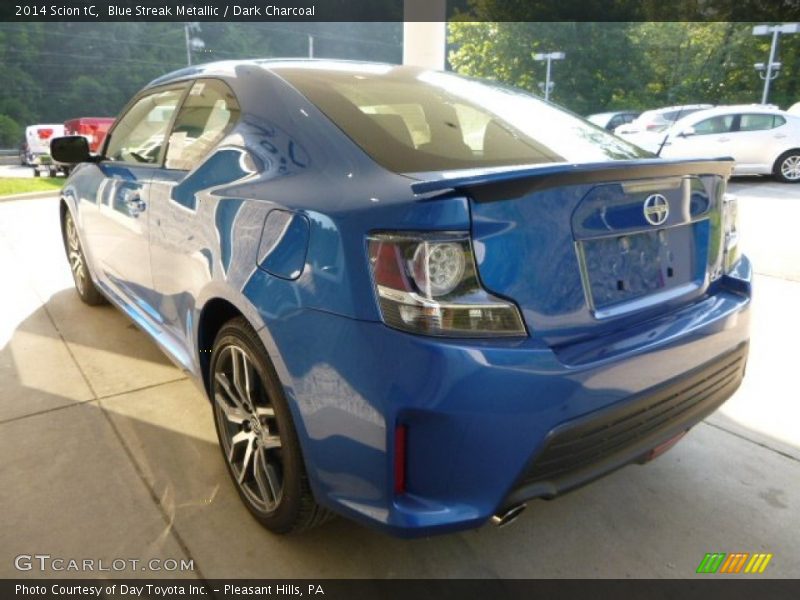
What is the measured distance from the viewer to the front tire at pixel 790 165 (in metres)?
11.9

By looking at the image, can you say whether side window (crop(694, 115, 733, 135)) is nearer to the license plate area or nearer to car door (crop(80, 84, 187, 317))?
car door (crop(80, 84, 187, 317))

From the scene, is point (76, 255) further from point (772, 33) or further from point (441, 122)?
point (772, 33)

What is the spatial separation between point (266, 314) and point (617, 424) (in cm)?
102

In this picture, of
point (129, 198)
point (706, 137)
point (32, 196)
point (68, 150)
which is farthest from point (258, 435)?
point (706, 137)

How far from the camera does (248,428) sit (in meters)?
2.11

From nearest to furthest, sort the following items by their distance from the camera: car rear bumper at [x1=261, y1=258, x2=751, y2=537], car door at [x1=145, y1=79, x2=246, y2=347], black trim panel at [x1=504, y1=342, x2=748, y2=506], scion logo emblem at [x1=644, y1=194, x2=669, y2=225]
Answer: car rear bumper at [x1=261, y1=258, x2=751, y2=537]
black trim panel at [x1=504, y1=342, x2=748, y2=506]
scion logo emblem at [x1=644, y1=194, x2=669, y2=225]
car door at [x1=145, y1=79, x2=246, y2=347]

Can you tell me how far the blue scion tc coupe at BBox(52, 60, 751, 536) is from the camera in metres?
1.46

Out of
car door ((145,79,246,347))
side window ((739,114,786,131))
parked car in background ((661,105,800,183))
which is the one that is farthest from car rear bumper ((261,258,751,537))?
side window ((739,114,786,131))

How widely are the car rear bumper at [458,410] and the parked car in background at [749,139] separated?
1156 cm

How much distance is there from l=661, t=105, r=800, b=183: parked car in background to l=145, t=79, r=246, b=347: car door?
11190 mm

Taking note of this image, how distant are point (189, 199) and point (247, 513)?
1.16 m

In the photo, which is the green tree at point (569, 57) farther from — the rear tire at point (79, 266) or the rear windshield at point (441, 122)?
the rear windshield at point (441, 122)

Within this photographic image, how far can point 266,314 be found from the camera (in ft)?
5.80

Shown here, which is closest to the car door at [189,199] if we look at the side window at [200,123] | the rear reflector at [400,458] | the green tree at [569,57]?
the side window at [200,123]
